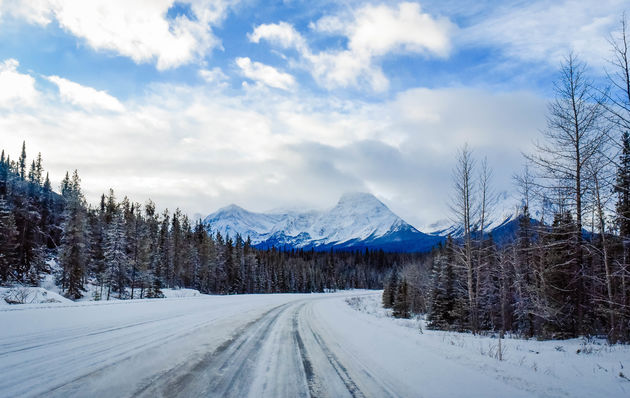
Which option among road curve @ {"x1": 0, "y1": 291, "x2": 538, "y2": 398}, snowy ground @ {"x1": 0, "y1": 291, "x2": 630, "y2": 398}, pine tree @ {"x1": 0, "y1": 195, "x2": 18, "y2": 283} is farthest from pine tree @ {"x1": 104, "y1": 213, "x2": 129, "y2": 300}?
road curve @ {"x1": 0, "y1": 291, "x2": 538, "y2": 398}

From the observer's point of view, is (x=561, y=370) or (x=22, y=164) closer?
(x=561, y=370)

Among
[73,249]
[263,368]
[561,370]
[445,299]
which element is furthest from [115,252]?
[561,370]

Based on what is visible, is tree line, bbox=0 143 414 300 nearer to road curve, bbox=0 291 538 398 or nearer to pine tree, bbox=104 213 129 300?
pine tree, bbox=104 213 129 300

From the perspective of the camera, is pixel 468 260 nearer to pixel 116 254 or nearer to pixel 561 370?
pixel 561 370

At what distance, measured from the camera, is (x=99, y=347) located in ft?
23.9

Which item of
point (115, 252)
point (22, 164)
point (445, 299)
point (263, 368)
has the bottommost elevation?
point (445, 299)

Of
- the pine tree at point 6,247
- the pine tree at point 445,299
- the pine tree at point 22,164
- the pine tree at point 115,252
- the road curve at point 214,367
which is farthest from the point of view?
the pine tree at point 22,164

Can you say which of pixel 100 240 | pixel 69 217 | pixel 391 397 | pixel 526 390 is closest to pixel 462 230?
pixel 526 390

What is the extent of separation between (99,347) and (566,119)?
1816 cm

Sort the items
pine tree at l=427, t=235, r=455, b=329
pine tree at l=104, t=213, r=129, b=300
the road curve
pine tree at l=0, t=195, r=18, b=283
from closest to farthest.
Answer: the road curve, pine tree at l=427, t=235, r=455, b=329, pine tree at l=0, t=195, r=18, b=283, pine tree at l=104, t=213, r=129, b=300

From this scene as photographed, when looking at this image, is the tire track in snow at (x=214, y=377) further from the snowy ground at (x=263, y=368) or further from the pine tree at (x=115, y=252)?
the pine tree at (x=115, y=252)

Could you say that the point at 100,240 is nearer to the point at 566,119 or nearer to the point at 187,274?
the point at 187,274

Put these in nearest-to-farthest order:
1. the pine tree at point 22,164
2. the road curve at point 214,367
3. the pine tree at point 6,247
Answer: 1. the road curve at point 214,367
2. the pine tree at point 6,247
3. the pine tree at point 22,164

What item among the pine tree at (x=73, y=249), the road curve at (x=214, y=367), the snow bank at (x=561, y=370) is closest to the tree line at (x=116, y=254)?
the pine tree at (x=73, y=249)
